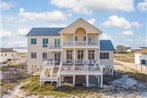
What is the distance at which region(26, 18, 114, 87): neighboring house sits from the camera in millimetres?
31250

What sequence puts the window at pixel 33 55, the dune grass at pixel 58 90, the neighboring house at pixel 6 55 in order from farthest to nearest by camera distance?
the neighboring house at pixel 6 55
the window at pixel 33 55
the dune grass at pixel 58 90

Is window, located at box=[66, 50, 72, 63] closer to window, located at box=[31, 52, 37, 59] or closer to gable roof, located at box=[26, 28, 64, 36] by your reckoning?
gable roof, located at box=[26, 28, 64, 36]

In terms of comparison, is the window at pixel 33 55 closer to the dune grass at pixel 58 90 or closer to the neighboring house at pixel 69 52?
the neighboring house at pixel 69 52

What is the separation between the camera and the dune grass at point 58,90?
1051 inches

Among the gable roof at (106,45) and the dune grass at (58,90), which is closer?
the dune grass at (58,90)

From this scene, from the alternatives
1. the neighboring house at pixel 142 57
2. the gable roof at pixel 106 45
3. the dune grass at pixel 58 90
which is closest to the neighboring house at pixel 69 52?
the gable roof at pixel 106 45

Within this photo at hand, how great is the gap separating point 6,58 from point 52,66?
3590cm

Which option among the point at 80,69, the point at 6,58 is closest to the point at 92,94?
the point at 80,69

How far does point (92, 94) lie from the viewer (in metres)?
26.8

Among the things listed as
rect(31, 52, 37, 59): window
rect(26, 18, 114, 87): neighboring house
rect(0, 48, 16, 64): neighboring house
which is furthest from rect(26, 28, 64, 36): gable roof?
rect(0, 48, 16, 64): neighboring house

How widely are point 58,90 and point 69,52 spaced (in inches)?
324

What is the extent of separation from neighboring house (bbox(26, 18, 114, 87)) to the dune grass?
1.03 metres

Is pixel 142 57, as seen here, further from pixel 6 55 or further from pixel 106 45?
pixel 6 55

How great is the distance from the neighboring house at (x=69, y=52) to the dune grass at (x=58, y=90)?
103 centimetres
